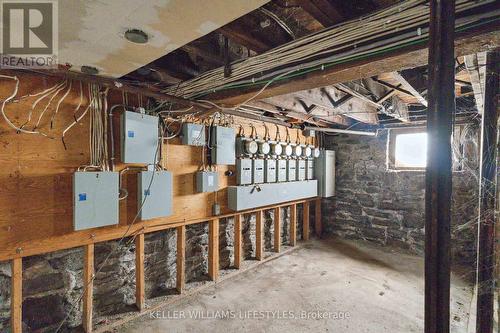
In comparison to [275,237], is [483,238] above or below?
above

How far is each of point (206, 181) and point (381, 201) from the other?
9.28 ft

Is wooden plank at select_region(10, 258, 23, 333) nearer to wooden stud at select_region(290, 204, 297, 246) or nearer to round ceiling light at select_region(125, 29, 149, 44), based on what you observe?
round ceiling light at select_region(125, 29, 149, 44)

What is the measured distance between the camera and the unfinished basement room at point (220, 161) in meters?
0.99

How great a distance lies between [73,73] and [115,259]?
4.88 feet

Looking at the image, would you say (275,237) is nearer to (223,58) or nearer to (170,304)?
(170,304)

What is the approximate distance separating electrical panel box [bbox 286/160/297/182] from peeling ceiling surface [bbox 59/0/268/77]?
92.6 inches

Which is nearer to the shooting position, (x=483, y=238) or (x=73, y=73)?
(x=483, y=238)

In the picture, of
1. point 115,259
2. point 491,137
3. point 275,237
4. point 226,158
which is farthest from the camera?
point 275,237

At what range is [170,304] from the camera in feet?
7.35

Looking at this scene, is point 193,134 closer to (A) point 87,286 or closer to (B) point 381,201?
(A) point 87,286

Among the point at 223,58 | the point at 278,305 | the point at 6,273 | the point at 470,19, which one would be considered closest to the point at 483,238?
the point at 470,19

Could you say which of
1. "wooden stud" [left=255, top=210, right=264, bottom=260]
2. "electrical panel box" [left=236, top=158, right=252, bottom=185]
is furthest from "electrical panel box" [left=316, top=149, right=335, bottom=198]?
"electrical panel box" [left=236, top=158, right=252, bottom=185]

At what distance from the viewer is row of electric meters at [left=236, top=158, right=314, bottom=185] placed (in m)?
2.86

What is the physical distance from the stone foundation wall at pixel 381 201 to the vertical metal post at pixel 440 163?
10.6 ft
